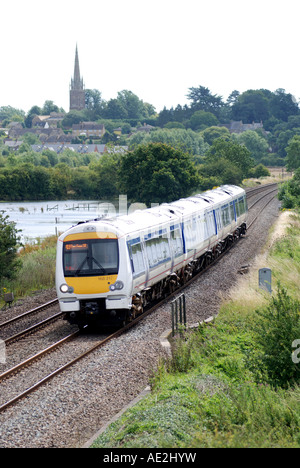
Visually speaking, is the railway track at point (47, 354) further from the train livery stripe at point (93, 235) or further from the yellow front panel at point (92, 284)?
the train livery stripe at point (93, 235)

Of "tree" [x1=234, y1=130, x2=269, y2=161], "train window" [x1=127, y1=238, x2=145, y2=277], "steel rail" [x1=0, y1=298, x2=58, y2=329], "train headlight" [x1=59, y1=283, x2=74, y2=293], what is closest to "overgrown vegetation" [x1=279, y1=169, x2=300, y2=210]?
"steel rail" [x1=0, y1=298, x2=58, y2=329]

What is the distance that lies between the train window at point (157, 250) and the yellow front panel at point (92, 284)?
7.83ft

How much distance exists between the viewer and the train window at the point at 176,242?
20989 millimetres

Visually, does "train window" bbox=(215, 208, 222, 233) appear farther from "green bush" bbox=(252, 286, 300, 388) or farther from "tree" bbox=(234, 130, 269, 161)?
"tree" bbox=(234, 130, 269, 161)

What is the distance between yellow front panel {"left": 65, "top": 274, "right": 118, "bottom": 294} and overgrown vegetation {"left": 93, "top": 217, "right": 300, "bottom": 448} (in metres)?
2.49

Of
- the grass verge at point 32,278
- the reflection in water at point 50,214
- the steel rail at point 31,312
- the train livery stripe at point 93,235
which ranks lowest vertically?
the reflection in water at point 50,214

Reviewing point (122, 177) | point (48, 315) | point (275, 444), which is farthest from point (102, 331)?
point (122, 177)

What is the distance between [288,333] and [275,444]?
3.64 metres

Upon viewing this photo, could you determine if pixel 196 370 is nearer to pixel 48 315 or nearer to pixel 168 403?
pixel 168 403

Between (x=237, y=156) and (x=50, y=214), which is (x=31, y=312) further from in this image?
(x=237, y=156)

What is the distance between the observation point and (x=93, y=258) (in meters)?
16.2

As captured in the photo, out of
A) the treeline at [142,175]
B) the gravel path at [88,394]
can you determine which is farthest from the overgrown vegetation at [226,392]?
the treeline at [142,175]

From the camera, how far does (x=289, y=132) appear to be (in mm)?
183375

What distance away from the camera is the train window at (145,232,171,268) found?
723 inches
